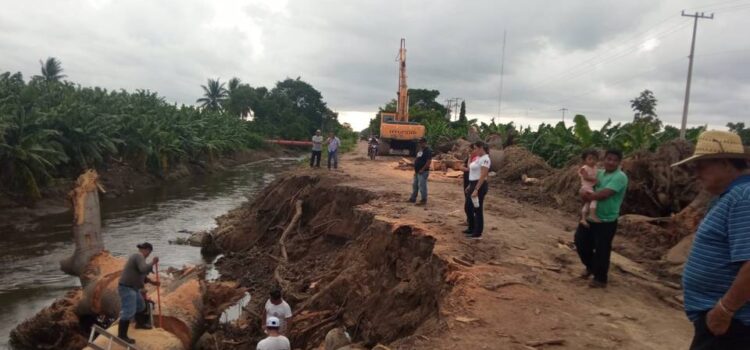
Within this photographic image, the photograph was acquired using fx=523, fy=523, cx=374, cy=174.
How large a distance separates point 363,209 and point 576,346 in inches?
299

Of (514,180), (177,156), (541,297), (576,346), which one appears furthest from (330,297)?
(177,156)

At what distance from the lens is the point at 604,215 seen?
664 centimetres

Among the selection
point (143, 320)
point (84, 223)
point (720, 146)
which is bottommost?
point (143, 320)

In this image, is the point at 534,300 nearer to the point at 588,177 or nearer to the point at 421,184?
the point at 588,177

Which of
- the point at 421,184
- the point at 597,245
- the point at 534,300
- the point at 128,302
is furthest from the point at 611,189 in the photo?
the point at 128,302

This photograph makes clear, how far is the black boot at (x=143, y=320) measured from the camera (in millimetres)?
8530

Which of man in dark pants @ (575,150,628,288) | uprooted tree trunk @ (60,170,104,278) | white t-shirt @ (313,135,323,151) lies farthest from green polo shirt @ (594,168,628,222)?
white t-shirt @ (313,135,323,151)

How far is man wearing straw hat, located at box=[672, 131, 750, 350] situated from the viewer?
106 inches

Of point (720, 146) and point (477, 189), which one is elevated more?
point (720, 146)

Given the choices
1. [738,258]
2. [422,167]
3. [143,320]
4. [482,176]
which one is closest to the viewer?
[738,258]

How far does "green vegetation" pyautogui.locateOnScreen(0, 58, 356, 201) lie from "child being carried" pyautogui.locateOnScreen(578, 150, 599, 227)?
861 inches

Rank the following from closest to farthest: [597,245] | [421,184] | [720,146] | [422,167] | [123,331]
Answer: [720,146], [597,245], [123,331], [422,167], [421,184]

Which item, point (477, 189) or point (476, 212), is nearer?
point (477, 189)

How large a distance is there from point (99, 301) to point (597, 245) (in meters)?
8.94
